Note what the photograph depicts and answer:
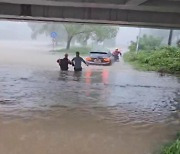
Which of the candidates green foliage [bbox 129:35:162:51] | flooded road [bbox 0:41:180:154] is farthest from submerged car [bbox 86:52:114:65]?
green foliage [bbox 129:35:162:51]

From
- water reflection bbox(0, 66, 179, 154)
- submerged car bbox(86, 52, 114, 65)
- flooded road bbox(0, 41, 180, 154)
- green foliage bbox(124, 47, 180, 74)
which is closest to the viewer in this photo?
flooded road bbox(0, 41, 180, 154)

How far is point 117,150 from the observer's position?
7.54m

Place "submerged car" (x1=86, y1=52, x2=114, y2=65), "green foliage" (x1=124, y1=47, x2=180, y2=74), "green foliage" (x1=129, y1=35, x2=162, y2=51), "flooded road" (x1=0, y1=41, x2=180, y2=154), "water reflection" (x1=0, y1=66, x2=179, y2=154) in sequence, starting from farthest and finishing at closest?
"green foliage" (x1=129, y1=35, x2=162, y2=51), "submerged car" (x1=86, y1=52, x2=114, y2=65), "green foliage" (x1=124, y1=47, x2=180, y2=74), "water reflection" (x1=0, y1=66, x2=179, y2=154), "flooded road" (x1=0, y1=41, x2=180, y2=154)

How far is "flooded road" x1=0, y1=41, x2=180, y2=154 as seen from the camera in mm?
7711

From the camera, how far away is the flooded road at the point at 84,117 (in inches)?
304

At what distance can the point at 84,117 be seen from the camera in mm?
10383

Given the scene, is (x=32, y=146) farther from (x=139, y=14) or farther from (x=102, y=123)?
(x=139, y=14)

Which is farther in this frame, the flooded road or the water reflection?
the water reflection

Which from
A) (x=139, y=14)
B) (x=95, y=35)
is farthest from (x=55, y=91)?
(x=95, y=35)

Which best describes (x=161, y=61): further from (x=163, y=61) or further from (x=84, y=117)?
(x=84, y=117)

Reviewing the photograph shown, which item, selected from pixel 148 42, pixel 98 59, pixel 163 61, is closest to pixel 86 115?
pixel 98 59

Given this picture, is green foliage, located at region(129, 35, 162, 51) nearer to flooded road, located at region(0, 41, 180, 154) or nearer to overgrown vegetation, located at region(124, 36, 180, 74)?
overgrown vegetation, located at region(124, 36, 180, 74)

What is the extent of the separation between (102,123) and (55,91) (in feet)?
17.3

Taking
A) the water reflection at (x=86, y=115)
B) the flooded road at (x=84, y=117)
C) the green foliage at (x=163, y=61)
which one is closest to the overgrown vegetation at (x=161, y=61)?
the green foliage at (x=163, y=61)
